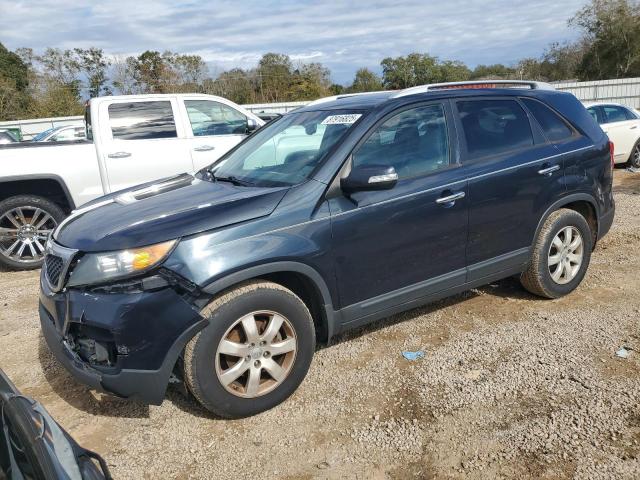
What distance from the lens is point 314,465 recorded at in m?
2.69

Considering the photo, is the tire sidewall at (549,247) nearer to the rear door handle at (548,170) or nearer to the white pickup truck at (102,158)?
the rear door handle at (548,170)

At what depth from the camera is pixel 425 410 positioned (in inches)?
121

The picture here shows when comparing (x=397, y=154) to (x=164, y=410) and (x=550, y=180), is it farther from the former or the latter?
(x=164, y=410)

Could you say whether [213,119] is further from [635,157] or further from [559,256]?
[635,157]

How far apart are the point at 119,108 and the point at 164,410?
15.0ft

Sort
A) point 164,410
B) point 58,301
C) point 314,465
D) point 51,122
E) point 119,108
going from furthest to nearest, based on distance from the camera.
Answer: point 51,122
point 119,108
point 164,410
point 58,301
point 314,465

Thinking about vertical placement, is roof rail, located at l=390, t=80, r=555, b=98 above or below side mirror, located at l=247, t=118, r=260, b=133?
above

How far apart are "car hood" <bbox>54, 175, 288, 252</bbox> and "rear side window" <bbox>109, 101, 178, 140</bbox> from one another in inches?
124

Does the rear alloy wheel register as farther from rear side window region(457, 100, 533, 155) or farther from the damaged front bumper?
the damaged front bumper

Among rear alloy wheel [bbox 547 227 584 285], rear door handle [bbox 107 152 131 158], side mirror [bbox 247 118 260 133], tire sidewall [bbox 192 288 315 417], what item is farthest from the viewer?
side mirror [bbox 247 118 260 133]

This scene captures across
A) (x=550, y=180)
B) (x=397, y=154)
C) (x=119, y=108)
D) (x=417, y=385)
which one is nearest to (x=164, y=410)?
(x=417, y=385)

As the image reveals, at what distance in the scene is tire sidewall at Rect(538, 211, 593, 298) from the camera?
4.23 metres

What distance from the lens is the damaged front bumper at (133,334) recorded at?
2658 millimetres

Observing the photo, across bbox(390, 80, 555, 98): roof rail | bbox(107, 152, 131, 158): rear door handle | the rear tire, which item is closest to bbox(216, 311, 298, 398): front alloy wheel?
bbox(390, 80, 555, 98): roof rail
